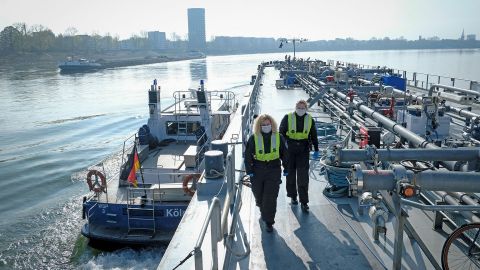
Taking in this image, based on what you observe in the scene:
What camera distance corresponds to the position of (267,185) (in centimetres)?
530

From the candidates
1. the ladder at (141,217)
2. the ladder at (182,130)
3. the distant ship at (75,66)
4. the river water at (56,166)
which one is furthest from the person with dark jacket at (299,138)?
the distant ship at (75,66)

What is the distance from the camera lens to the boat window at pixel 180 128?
1795 cm

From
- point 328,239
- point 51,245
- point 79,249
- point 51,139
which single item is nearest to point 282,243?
point 328,239

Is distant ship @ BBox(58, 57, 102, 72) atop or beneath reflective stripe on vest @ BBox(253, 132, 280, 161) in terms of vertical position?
atop

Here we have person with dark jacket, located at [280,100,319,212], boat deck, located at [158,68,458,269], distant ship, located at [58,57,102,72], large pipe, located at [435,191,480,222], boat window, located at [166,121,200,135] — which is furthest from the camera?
distant ship, located at [58,57,102,72]

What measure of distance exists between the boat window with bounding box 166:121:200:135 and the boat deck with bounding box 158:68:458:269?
1165 cm

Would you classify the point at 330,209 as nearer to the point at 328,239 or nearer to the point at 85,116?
the point at 328,239

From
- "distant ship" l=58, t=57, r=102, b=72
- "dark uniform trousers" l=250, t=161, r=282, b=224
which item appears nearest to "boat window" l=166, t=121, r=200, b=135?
"dark uniform trousers" l=250, t=161, r=282, b=224

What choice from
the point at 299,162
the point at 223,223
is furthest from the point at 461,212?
the point at 223,223

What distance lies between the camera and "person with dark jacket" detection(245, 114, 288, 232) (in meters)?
5.18

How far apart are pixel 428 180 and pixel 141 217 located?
1044 centimetres

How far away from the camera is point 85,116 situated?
123 ft

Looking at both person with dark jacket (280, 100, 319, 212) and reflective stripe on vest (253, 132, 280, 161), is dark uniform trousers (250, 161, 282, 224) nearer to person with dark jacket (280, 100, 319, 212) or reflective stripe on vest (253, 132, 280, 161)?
reflective stripe on vest (253, 132, 280, 161)

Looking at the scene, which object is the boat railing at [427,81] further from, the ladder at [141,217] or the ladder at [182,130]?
the ladder at [182,130]
